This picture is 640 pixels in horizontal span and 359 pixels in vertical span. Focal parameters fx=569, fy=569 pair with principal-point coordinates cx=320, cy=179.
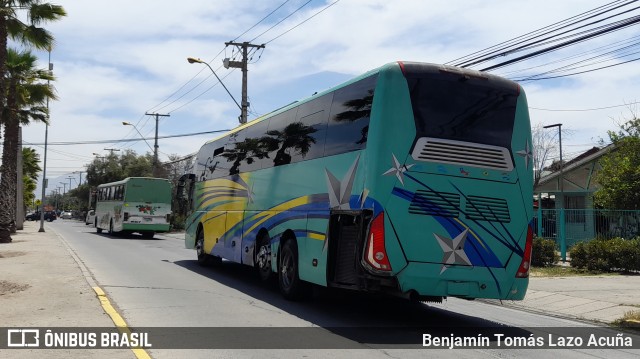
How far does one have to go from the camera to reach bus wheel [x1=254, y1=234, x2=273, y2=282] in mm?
11727

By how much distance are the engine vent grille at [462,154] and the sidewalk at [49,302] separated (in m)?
4.66

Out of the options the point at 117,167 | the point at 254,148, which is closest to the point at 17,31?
the point at 254,148

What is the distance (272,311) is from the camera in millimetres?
9430

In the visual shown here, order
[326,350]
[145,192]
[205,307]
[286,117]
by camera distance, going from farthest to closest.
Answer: [145,192], [286,117], [205,307], [326,350]

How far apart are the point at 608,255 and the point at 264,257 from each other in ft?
34.9

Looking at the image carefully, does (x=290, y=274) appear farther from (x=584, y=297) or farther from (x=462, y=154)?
(x=584, y=297)

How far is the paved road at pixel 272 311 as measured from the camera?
7148mm

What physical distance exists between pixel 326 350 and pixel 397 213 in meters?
2.14

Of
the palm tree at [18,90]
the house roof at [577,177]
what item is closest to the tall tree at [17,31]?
the palm tree at [18,90]

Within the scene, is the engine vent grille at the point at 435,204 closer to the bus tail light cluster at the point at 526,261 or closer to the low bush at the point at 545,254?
the bus tail light cluster at the point at 526,261

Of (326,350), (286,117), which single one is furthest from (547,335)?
(286,117)

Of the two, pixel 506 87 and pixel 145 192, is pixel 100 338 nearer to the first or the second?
pixel 506 87

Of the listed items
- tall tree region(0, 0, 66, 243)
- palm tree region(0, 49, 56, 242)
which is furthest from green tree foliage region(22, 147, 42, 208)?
tall tree region(0, 0, 66, 243)

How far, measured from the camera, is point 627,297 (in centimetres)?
1202
